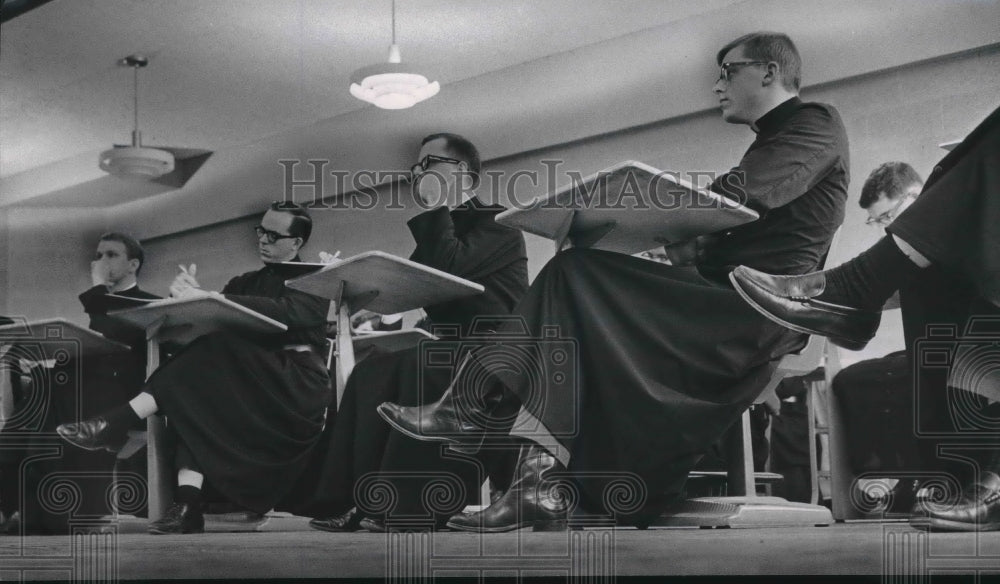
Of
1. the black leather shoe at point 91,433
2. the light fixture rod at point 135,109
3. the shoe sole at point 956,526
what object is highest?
the light fixture rod at point 135,109

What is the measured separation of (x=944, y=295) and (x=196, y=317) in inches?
89.0

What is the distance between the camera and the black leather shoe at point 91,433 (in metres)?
3.34

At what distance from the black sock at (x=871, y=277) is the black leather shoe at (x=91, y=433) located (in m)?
2.27

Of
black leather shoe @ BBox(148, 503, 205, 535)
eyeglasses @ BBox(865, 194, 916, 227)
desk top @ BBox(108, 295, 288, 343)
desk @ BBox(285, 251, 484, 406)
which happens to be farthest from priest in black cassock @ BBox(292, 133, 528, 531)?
eyeglasses @ BBox(865, 194, 916, 227)

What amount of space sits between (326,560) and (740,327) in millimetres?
1044

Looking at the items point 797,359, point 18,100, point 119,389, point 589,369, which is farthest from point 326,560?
point 18,100

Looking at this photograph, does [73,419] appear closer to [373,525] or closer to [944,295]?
[373,525]

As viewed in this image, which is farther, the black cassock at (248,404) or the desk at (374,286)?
the black cassock at (248,404)

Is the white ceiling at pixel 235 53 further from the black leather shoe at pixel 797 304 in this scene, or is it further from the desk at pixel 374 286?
the black leather shoe at pixel 797 304

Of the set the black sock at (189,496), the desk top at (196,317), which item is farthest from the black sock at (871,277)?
the black sock at (189,496)

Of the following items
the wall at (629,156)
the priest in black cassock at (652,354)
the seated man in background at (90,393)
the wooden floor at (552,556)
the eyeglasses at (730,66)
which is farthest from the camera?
the wall at (629,156)

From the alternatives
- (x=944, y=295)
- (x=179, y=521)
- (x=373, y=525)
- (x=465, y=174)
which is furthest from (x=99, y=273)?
(x=944, y=295)

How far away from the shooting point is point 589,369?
7.88ft

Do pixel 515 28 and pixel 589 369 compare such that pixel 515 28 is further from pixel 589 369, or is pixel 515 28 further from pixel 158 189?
pixel 589 369
